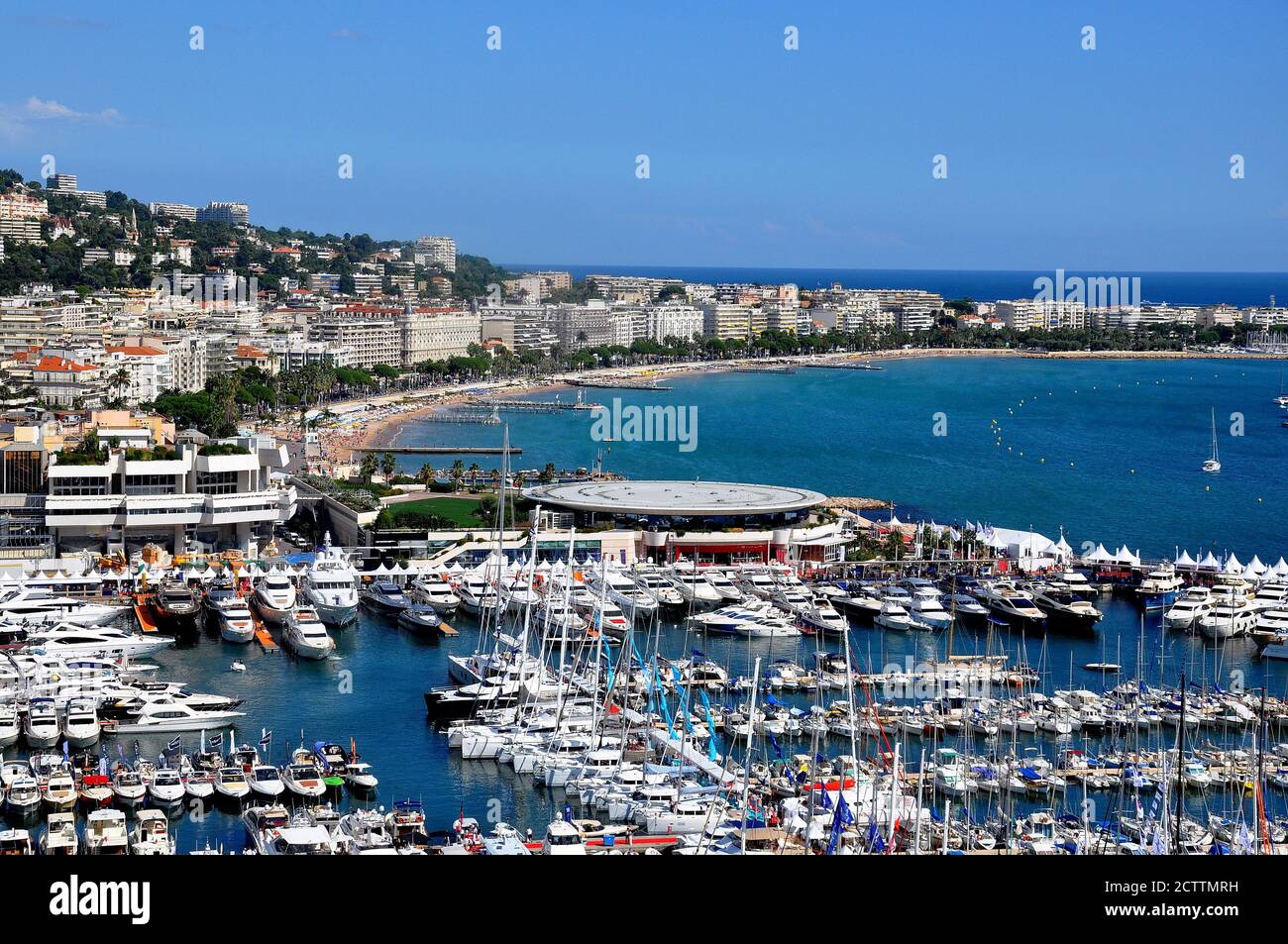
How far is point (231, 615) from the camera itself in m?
11.0

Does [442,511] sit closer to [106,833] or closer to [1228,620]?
[1228,620]

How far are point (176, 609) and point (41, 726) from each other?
3038 millimetres

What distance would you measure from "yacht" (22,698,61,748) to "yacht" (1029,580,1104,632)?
7168 millimetres

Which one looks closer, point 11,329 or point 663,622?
point 663,622

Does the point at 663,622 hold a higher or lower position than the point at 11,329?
lower

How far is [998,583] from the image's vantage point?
42.6ft

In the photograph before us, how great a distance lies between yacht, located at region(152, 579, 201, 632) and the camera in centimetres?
1124

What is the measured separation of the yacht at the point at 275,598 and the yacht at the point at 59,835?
14.2ft

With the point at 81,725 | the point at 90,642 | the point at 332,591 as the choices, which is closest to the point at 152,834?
the point at 81,725

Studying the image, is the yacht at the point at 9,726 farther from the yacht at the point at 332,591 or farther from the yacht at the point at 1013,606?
the yacht at the point at 1013,606

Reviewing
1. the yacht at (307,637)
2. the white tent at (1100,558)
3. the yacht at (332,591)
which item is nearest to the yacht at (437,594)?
the yacht at (332,591)

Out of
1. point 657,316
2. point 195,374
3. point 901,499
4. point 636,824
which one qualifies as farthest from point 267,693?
point 657,316
